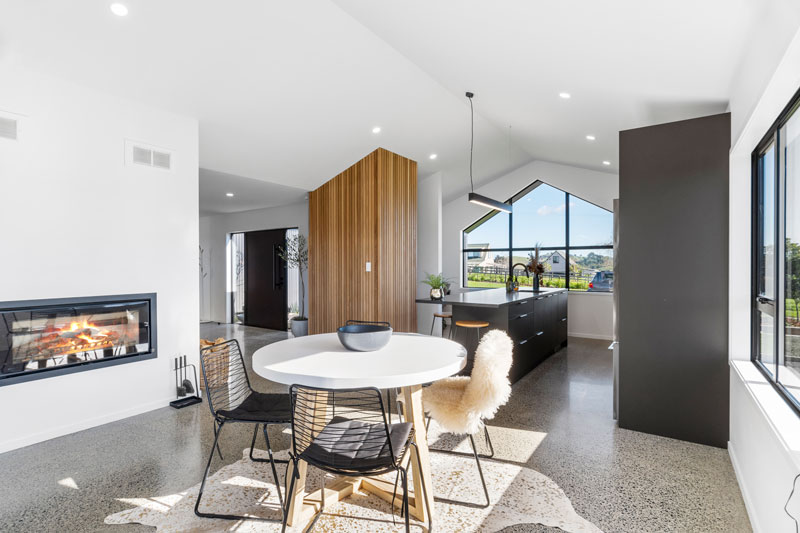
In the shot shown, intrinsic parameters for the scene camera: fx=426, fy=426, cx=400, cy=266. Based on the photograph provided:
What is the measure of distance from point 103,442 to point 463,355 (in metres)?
2.61

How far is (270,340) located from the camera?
6918 mm

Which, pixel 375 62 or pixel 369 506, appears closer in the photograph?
pixel 369 506

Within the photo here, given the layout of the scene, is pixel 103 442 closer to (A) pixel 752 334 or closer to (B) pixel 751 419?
(B) pixel 751 419

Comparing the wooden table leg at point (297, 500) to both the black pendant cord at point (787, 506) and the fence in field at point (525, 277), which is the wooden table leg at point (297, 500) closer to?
the black pendant cord at point (787, 506)

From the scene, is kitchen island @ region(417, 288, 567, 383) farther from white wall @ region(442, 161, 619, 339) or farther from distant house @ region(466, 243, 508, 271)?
distant house @ region(466, 243, 508, 271)

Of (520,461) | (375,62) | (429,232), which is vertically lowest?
(520,461)

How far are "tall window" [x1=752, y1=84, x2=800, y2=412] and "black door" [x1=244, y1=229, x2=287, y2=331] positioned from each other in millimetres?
6979

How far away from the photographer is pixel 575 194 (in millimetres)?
7242

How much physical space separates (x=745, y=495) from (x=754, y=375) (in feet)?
2.08

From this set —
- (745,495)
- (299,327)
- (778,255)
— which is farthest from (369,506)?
(299,327)

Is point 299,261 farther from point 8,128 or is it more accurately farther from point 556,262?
point 8,128

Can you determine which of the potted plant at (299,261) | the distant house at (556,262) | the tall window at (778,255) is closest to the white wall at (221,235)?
the potted plant at (299,261)

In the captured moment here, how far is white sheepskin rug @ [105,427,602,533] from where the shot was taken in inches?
78.1

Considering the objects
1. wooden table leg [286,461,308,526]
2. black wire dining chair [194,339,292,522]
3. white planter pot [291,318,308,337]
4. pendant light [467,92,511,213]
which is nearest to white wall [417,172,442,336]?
pendant light [467,92,511,213]
